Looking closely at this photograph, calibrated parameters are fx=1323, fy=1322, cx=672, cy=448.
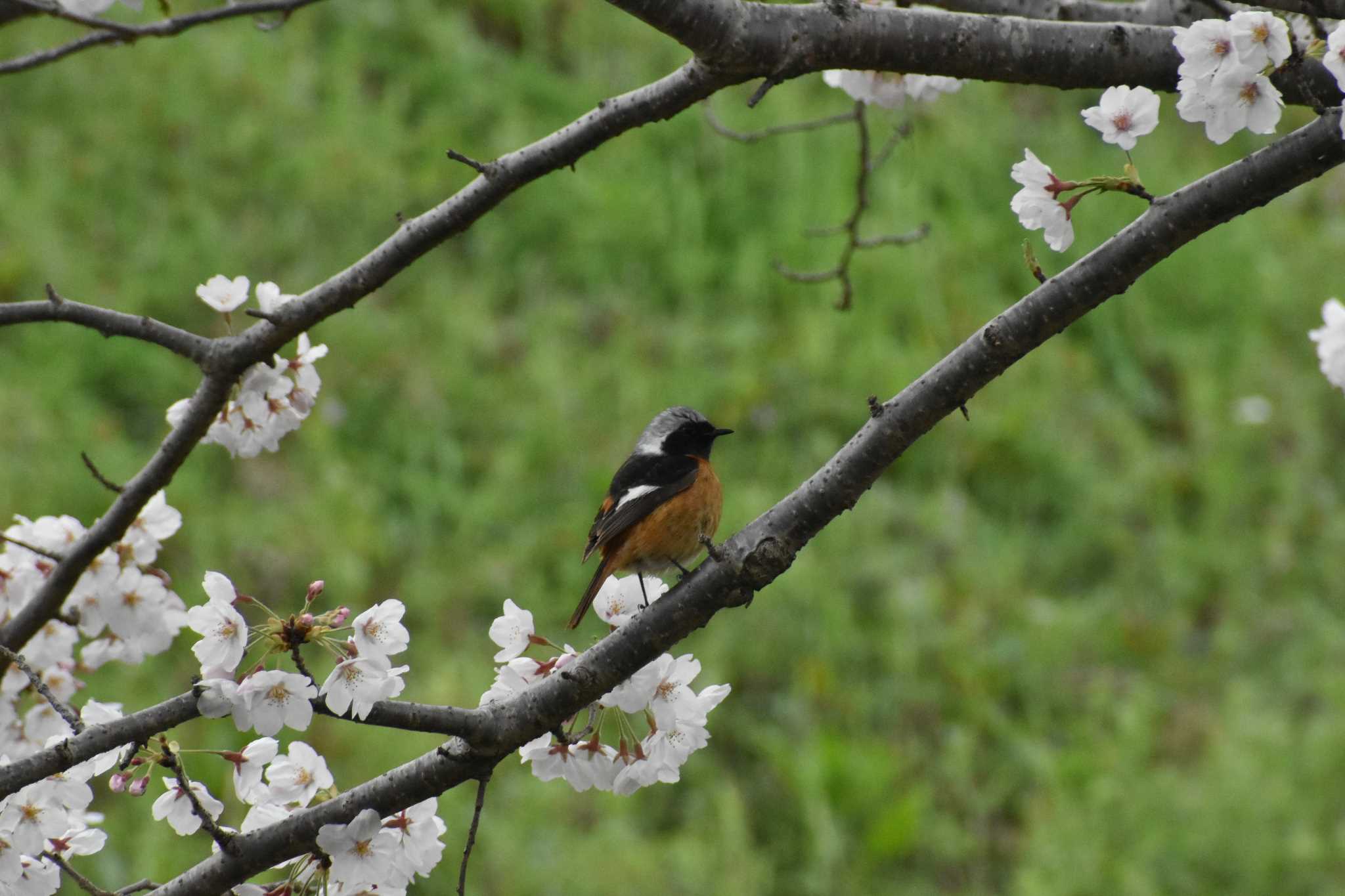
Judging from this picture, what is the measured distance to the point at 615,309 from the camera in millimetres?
7641

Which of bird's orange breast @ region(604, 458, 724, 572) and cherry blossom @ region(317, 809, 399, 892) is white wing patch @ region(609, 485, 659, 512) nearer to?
bird's orange breast @ region(604, 458, 724, 572)

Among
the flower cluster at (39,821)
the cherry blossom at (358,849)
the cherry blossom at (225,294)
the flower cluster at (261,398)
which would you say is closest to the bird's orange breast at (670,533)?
the flower cluster at (261,398)

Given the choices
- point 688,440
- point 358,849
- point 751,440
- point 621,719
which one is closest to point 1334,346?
point 688,440

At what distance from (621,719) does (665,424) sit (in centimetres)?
183

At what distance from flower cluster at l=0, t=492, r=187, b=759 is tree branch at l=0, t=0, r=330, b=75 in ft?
3.09

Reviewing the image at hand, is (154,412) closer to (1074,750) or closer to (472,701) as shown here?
(472,701)

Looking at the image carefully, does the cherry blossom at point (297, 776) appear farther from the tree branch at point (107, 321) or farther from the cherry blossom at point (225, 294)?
the cherry blossom at point (225, 294)

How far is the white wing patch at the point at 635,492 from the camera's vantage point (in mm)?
3613

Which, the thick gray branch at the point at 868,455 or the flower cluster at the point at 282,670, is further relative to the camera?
the thick gray branch at the point at 868,455

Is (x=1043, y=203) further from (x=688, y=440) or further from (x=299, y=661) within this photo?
(x=688, y=440)

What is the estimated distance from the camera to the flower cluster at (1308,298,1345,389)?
9.95 feet

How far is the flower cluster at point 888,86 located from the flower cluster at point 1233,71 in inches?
45.3

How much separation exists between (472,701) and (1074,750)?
2541mm

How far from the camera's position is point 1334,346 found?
3053mm
